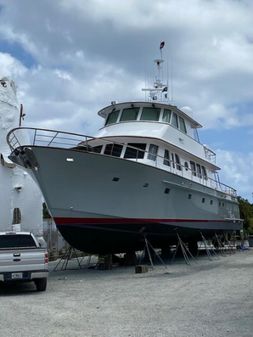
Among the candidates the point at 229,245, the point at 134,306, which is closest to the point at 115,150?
the point at 134,306

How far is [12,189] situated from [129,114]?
26.6 ft

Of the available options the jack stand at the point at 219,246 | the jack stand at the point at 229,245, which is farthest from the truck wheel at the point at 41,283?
the jack stand at the point at 229,245

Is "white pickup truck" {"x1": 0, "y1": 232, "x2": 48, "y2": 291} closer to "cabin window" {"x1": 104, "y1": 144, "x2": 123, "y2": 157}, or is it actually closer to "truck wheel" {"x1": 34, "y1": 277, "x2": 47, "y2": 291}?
"truck wheel" {"x1": 34, "y1": 277, "x2": 47, "y2": 291}

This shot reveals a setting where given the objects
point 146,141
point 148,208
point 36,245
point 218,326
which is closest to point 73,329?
point 218,326

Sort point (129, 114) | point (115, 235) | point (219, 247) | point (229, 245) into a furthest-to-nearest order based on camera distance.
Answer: point (229, 245) → point (219, 247) → point (129, 114) → point (115, 235)

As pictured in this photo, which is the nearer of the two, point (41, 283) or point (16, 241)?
point (41, 283)

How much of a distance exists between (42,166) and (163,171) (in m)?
4.71

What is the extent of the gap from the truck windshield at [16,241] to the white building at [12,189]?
11972 millimetres

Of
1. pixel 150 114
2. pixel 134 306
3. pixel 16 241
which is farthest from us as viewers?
pixel 150 114

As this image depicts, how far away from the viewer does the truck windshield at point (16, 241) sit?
13.7m

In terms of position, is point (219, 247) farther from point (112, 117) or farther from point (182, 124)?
point (112, 117)

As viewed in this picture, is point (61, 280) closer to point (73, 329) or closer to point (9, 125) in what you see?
point (73, 329)

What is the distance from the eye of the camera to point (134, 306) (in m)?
10.7

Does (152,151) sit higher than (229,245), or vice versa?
(152,151)
